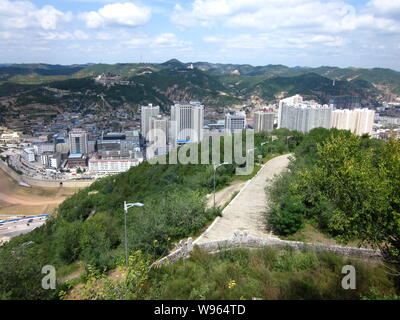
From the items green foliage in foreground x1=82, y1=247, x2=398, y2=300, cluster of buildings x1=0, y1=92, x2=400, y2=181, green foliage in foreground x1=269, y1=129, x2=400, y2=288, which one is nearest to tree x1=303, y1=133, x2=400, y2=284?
green foliage in foreground x1=269, y1=129, x2=400, y2=288

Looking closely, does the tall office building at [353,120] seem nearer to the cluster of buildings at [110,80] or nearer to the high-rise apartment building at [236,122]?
the high-rise apartment building at [236,122]

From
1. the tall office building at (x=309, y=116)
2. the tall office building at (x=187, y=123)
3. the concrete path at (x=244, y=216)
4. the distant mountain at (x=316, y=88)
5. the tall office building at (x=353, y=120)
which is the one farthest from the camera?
the distant mountain at (x=316, y=88)

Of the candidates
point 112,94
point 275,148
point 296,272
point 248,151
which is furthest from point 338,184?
point 112,94

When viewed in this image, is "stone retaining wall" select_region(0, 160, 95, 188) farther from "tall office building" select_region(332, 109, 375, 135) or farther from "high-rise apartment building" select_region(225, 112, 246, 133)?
"tall office building" select_region(332, 109, 375, 135)

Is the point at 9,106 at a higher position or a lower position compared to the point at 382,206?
lower

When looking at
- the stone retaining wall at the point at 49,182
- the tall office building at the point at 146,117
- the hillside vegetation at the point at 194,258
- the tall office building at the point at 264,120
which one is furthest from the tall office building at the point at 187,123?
the hillside vegetation at the point at 194,258

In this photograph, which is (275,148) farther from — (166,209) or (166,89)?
(166,89)
